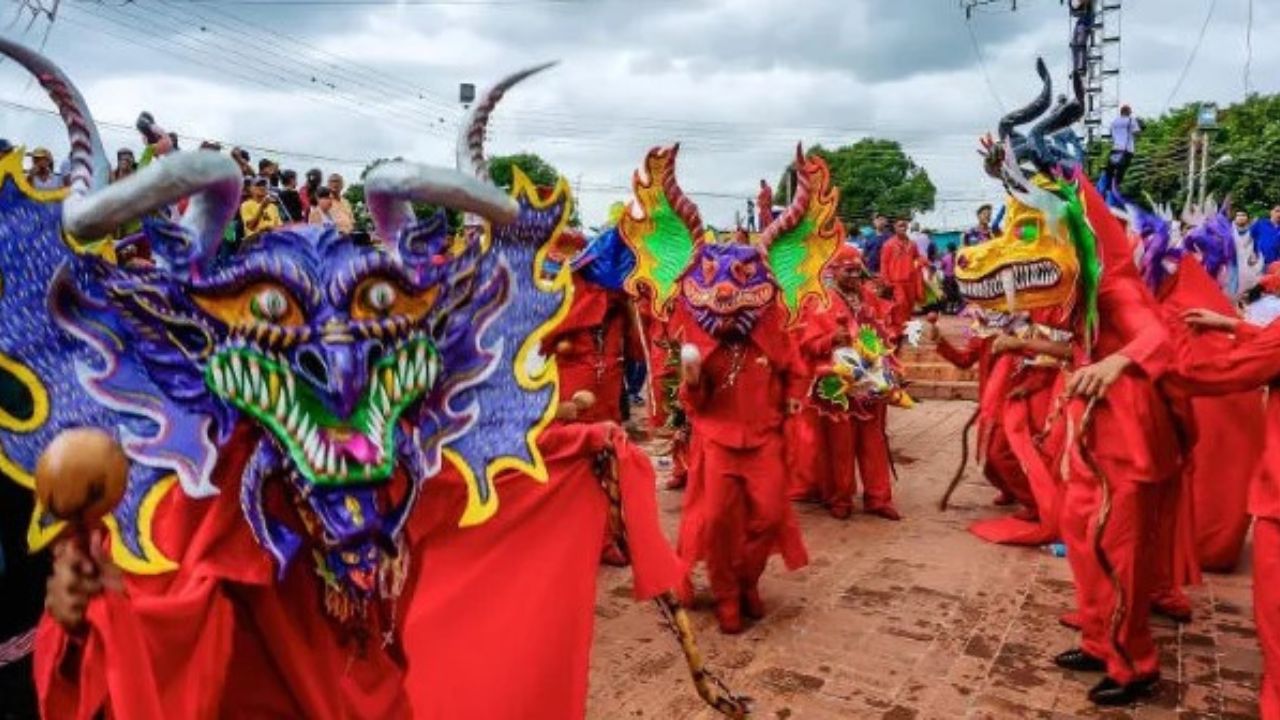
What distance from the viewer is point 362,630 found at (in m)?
2.46

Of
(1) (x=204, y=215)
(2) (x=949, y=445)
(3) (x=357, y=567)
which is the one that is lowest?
(2) (x=949, y=445)

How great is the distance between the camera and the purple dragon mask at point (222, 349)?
2074 millimetres

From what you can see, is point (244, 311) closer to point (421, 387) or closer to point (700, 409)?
point (421, 387)

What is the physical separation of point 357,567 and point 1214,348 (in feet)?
10.9

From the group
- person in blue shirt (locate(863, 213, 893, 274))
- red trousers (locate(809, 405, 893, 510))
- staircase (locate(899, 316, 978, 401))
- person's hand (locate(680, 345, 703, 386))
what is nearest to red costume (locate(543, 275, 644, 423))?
person's hand (locate(680, 345, 703, 386))

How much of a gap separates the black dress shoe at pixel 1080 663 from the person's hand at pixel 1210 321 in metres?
1.59

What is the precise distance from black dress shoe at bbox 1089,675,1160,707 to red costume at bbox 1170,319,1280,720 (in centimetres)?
61

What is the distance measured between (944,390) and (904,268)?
1725mm

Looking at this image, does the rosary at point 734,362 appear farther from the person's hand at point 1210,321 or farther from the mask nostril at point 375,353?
the mask nostril at point 375,353

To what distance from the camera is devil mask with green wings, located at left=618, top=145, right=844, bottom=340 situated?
207 inches

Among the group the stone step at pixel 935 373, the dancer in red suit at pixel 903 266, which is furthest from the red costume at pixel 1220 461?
the stone step at pixel 935 373

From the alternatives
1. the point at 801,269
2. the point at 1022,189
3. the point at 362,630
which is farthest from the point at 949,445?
the point at 362,630

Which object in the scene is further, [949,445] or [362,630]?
[949,445]

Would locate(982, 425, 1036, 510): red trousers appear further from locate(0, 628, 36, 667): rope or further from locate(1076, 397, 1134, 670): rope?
locate(0, 628, 36, 667): rope
